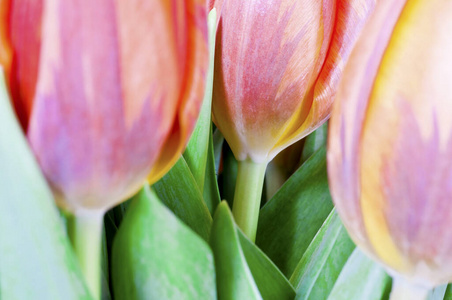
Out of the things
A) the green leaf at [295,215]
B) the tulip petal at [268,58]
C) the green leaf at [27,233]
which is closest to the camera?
the green leaf at [27,233]

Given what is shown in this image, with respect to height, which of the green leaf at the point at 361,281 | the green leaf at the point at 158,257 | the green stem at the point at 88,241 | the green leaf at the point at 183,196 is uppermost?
the green stem at the point at 88,241

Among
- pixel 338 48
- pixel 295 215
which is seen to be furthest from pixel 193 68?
pixel 295 215

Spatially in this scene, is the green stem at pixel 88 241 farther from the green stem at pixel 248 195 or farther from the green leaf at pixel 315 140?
the green leaf at pixel 315 140

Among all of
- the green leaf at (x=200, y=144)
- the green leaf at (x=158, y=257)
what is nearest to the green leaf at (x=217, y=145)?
the green leaf at (x=200, y=144)

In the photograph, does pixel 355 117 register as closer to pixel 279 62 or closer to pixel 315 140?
pixel 279 62

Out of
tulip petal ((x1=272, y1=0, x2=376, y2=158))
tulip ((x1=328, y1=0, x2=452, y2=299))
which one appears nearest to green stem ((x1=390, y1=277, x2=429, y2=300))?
tulip ((x1=328, y1=0, x2=452, y2=299))

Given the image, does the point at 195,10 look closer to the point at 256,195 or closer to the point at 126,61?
the point at 126,61

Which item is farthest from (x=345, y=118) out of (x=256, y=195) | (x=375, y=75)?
(x=256, y=195)
